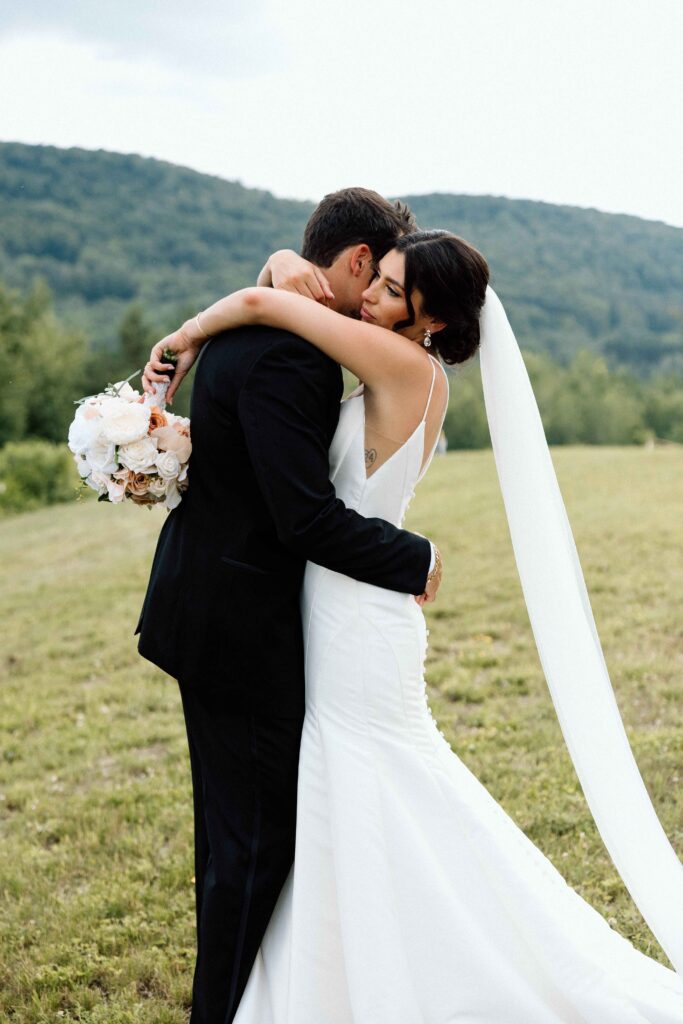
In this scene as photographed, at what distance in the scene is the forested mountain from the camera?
81.5m

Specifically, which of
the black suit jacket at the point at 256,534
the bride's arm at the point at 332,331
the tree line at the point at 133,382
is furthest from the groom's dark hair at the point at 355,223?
the tree line at the point at 133,382

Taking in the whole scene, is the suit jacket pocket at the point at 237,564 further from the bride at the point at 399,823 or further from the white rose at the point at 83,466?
the white rose at the point at 83,466

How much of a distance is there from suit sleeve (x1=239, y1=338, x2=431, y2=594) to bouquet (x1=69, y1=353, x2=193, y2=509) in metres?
0.31

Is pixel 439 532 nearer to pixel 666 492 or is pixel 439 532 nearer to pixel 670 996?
pixel 666 492

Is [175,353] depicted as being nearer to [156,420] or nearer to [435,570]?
[156,420]

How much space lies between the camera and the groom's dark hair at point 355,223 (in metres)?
2.94

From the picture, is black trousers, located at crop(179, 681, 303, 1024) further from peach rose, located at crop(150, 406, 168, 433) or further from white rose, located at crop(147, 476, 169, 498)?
peach rose, located at crop(150, 406, 168, 433)

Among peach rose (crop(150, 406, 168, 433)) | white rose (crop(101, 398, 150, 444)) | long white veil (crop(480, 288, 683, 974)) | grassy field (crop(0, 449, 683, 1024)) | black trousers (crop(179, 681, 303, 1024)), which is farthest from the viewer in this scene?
grassy field (crop(0, 449, 683, 1024))

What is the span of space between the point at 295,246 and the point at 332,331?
83.3 meters

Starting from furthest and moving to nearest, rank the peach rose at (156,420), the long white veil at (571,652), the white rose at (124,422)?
the long white veil at (571,652) < the peach rose at (156,420) < the white rose at (124,422)

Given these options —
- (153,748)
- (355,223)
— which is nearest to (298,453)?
(355,223)

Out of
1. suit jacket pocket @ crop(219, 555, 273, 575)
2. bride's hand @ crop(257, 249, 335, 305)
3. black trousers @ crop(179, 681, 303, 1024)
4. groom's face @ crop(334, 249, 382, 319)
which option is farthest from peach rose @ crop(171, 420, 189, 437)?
black trousers @ crop(179, 681, 303, 1024)

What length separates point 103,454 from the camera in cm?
280

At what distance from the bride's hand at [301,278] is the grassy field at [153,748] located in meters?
2.63
